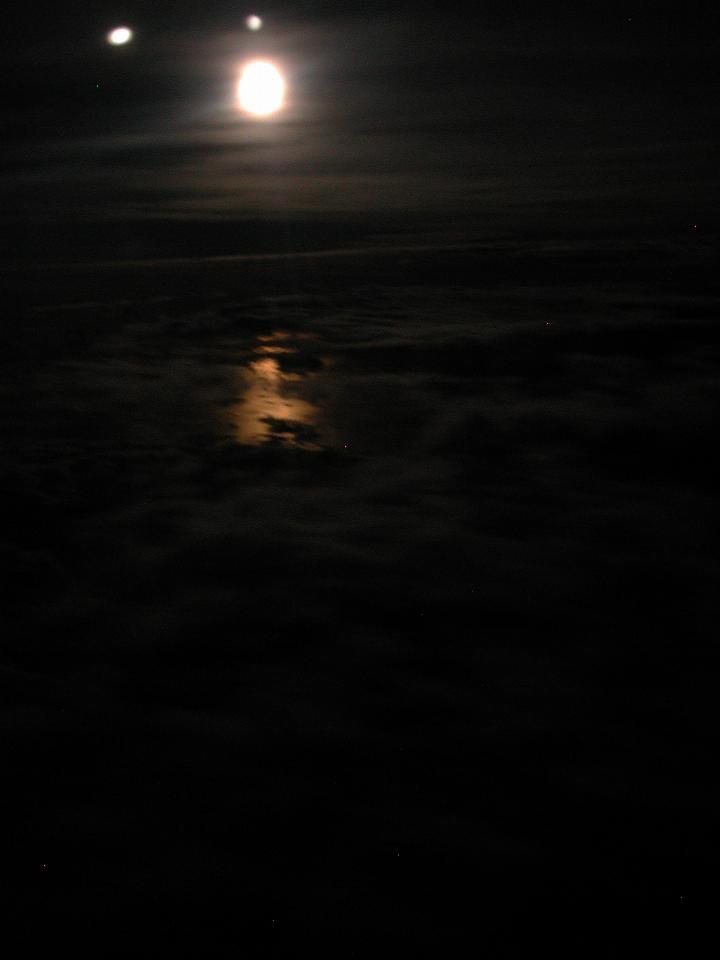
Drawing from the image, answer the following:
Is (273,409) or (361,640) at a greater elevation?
(273,409)

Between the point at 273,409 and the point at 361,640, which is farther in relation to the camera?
the point at 273,409

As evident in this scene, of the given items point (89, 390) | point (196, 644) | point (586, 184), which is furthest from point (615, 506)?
point (586, 184)

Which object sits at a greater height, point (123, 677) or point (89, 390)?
point (89, 390)

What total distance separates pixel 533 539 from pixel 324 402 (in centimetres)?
134

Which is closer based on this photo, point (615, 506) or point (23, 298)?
point (615, 506)

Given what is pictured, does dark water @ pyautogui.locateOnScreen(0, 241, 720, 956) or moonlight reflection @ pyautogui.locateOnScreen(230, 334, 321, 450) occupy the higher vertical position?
moonlight reflection @ pyautogui.locateOnScreen(230, 334, 321, 450)

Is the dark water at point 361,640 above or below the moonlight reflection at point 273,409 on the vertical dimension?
below

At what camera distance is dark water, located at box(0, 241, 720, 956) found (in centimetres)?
166

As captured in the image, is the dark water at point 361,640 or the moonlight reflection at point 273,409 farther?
the moonlight reflection at point 273,409

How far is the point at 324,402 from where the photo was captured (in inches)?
155

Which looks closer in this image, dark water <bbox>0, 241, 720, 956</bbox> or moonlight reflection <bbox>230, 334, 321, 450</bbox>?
dark water <bbox>0, 241, 720, 956</bbox>

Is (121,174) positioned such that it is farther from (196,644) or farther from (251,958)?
(251,958)

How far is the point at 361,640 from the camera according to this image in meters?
2.33

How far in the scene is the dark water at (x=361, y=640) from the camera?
5.44 ft
